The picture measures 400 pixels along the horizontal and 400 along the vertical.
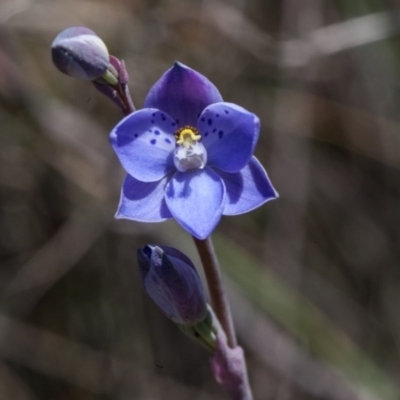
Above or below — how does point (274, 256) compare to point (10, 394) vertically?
above

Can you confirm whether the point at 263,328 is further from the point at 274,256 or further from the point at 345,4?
the point at 345,4

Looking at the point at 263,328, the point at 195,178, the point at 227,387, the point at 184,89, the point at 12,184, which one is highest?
the point at 184,89

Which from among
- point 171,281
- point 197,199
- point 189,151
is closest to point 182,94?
point 189,151

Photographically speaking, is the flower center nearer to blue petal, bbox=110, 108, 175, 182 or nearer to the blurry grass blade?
blue petal, bbox=110, 108, 175, 182


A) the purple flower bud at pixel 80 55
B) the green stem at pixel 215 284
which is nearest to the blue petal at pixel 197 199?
the green stem at pixel 215 284

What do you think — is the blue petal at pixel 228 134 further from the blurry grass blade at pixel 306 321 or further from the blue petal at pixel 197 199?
the blurry grass blade at pixel 306 321

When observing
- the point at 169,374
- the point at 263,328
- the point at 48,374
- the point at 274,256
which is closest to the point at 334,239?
the point at 274,256

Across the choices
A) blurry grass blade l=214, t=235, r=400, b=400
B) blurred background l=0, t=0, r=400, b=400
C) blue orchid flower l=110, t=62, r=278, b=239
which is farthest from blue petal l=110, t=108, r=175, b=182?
blurred background l=0, t=0, r=400, b=400
